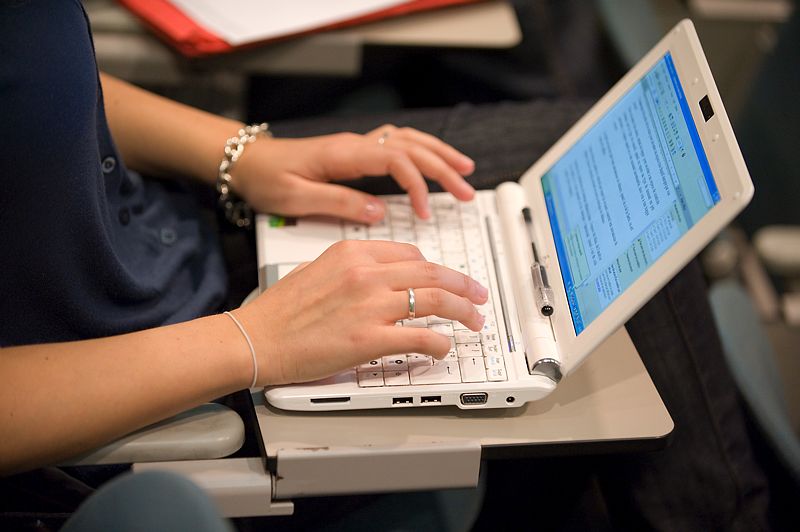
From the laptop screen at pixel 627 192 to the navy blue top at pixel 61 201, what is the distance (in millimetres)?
434

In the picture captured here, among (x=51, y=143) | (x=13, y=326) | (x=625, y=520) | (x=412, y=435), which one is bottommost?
(x=625, y=520)

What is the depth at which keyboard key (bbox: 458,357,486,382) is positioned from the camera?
0.77 m

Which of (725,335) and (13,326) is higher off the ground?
(13,326)

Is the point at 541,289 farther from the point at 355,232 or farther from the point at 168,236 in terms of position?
the point at 168,236

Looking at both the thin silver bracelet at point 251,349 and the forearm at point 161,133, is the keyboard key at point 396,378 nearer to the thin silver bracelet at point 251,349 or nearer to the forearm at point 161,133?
the thin silver bracelet at point 251,349

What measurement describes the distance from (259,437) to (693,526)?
495 millimetres

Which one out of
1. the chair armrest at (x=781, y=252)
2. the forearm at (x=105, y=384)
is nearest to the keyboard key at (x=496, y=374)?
the forearm at (x=105, y=384)

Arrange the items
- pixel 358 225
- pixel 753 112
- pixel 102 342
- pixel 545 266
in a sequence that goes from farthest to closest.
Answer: pixel 753 112 → pixel 358 225 → pixel 545 266 → pixel 102 342

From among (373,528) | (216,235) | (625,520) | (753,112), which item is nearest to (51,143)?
(216,235)

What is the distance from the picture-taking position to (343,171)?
3.17ft

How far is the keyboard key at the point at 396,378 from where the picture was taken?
77 centimetres

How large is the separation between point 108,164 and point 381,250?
322 millimetres

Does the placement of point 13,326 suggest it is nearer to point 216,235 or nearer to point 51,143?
point 51,143

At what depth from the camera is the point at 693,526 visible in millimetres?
891
